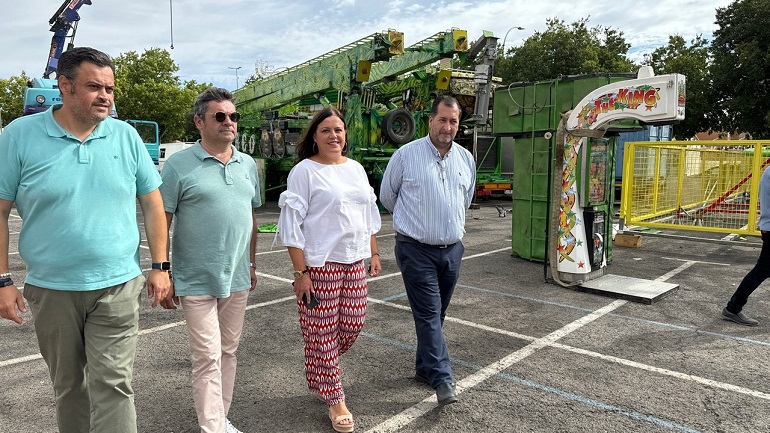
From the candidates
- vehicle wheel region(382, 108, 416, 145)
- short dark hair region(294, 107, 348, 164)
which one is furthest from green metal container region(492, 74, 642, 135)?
vehicle wheel region(382, 108, 416, 145)

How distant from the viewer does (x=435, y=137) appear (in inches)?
139

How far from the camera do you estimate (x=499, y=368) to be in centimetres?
397

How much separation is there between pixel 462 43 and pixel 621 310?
32.7ft

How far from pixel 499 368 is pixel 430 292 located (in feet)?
3.31

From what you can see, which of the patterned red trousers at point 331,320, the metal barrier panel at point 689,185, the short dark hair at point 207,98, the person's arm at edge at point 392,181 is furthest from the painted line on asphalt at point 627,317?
the metal barrier panel at point 689,185

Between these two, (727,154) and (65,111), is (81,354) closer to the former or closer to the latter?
(65,111)

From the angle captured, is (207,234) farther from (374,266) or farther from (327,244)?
(374,266)

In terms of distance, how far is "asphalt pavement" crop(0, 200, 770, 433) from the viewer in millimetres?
3199

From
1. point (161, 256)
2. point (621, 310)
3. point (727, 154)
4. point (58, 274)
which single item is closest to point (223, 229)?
point (161, 256)

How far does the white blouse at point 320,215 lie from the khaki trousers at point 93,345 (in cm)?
87

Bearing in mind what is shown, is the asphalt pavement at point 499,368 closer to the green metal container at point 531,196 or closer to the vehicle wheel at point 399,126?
the green metal container at point 531,196

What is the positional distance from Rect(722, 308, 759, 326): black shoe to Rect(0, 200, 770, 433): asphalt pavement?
0.23ft

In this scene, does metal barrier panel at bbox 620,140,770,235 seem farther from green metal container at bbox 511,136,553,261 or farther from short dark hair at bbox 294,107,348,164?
short dark hair at bbox 294,107,348,164

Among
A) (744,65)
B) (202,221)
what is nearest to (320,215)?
(202,221)
